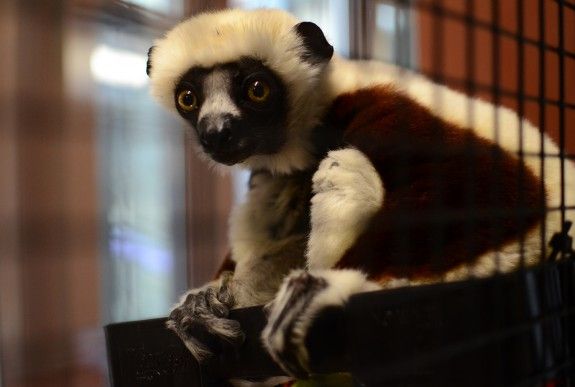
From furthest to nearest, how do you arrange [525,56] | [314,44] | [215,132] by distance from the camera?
[525,56] → [314,44] → [215,132]

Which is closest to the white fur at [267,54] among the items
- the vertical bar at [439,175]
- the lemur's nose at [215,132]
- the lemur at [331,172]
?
the lemur at [331,172]

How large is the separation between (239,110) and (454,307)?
0.68 m

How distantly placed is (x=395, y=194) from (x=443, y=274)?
0.51 feet

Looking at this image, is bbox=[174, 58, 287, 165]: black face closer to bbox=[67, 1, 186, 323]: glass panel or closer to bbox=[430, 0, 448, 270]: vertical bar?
bbox=[67, 1, 186, 323]: glass panel

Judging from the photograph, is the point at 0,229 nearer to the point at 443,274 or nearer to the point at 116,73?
the point at 116,73

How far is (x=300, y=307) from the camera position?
0.90 meters

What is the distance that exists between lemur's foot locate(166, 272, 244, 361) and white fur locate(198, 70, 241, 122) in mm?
354

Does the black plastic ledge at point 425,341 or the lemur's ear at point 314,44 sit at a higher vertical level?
the lemur's ear at point 314,44

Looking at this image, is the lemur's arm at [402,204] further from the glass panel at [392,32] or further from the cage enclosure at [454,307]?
the glass panel at [392,32]

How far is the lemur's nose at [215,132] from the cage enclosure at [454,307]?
368 mm

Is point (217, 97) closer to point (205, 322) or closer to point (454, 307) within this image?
point (205, 322)

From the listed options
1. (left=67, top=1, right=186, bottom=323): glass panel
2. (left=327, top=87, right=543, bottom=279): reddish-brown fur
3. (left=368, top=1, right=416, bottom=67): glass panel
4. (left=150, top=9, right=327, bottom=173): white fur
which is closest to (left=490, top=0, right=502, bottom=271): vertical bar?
(left=327, top=87, right=543, bottom=279): reddish-brown fur

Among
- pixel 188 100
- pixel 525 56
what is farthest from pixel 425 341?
pixel 525 56

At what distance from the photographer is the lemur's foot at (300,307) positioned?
873mm
